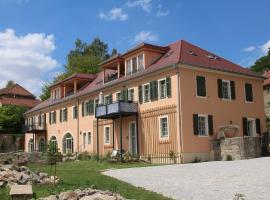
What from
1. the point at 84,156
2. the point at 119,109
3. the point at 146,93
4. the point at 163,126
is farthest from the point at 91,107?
the point at 163,126

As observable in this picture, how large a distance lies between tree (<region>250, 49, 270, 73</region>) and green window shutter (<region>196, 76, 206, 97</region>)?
41.7 m

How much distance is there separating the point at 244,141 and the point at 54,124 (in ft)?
80.8

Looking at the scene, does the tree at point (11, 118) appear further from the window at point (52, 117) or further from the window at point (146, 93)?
the window at point (146, 93)

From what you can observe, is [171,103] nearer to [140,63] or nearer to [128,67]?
[140,63]

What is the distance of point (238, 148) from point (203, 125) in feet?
10.6

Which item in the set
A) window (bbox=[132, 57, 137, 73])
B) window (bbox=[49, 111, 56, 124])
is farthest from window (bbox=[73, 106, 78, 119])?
window (bbox=[132, 57, 137, 73])

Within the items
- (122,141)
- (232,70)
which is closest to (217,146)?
(232,70)

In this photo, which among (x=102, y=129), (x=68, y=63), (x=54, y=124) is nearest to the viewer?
(x=102, y=129)

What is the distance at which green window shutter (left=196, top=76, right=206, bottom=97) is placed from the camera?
27781 millimetres

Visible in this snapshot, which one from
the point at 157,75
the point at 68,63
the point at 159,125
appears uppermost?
the point at 68,63

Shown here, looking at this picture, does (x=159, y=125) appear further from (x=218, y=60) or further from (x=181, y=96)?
(x=218, y=60)

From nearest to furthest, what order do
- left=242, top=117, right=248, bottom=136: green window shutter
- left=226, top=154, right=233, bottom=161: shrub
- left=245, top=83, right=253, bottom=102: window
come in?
left=226, top=154, right=233, bottom=161: shrub < left=242, top=117, right=248, bottom=136: green window shutter < left=245, top=83, right=253, bottom=102: window

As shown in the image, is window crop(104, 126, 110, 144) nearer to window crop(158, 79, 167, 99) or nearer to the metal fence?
the metal fence

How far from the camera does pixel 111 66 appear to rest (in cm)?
3584
